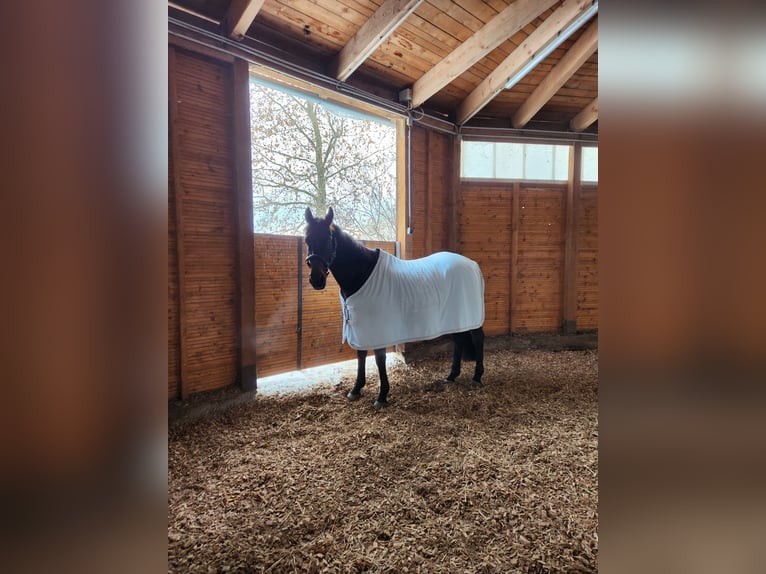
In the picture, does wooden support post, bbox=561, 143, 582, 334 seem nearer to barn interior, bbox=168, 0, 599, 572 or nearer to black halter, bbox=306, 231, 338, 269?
barn interior, bbox=168, 0, 599, 572

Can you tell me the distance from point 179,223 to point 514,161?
4.15m

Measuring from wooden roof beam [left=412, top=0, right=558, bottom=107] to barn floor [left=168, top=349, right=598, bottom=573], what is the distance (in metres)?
3.05

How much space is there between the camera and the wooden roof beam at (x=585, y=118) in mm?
4237

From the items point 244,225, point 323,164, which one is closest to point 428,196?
point 323,164

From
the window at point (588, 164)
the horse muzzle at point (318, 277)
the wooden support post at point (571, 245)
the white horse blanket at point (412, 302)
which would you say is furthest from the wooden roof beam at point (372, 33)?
the window at point (588, 164)

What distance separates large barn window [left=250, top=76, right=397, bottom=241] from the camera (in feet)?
11.4

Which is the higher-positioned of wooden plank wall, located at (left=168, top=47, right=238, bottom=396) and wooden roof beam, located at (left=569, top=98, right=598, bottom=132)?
wooden roof beam, located at (left=569, top=98, right=598, bottom=132)

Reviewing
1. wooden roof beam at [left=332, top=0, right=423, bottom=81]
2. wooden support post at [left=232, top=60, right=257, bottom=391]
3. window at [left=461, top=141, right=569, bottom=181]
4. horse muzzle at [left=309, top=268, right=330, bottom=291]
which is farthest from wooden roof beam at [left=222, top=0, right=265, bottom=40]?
window at [left=461, top=141, right=569, bottom=181]

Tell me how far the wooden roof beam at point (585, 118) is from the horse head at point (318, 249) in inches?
155

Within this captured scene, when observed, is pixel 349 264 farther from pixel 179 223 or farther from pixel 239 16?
pixel 239 16
